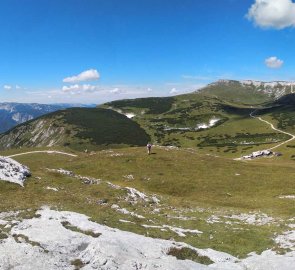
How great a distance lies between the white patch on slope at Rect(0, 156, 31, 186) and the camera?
2043 inches

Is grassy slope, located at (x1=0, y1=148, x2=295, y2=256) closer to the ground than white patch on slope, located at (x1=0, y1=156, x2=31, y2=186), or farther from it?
closer to the ground

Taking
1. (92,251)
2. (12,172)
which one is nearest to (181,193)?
(12,172)

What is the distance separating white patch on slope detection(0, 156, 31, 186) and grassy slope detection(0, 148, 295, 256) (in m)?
1.63

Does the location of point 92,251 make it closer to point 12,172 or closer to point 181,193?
point 12,172

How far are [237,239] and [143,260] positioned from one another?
532 inches

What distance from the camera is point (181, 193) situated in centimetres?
6500

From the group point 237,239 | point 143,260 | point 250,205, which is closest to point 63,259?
point 143,260

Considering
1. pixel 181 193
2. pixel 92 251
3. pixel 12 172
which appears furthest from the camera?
pixel 181 193

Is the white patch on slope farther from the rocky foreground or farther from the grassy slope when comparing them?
the rocky foreground

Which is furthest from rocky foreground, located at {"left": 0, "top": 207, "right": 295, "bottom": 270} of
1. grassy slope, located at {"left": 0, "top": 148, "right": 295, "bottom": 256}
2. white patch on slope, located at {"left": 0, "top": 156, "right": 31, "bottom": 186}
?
white patch on slope, located at {"left": 0, "top": 156, "right": 31, "bottom": 186}

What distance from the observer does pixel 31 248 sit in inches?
985

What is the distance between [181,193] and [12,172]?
28.5m

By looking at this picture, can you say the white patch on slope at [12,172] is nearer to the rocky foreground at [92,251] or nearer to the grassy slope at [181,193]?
the grassy slope at [181,193]

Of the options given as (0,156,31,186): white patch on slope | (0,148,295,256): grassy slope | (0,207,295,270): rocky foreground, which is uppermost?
(0,156,31,186): white patch on slope
